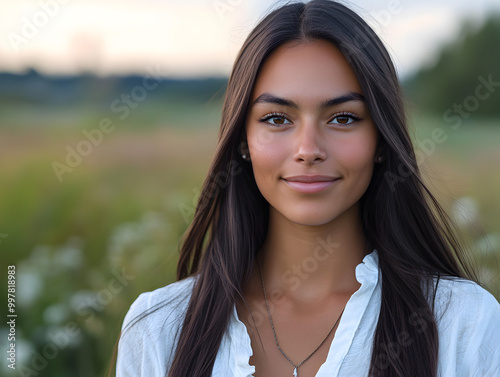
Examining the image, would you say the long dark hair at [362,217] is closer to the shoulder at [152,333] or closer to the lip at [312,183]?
the shoulder at [152,333]

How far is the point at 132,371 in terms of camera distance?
2.14m

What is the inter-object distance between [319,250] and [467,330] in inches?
19.7

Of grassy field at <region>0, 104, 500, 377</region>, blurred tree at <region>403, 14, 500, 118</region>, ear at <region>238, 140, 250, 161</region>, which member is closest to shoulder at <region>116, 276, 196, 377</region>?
ear at <region>238, 140, 250, 161</region>

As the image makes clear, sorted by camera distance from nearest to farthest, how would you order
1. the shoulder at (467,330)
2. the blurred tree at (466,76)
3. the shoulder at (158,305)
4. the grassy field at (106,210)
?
the shoulder at (467,330) → the shoulder at (158,305) → the grassy field at (106,210) → the blurred tree at (466,76)

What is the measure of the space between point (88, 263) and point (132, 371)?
1.71 m

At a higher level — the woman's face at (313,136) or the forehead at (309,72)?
the forehead at (309,72)

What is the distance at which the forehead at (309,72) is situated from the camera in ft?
6.49

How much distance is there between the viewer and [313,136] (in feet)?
6.35

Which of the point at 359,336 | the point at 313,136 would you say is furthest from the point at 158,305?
the point at 313,136

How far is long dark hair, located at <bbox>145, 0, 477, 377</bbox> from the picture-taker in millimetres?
1976

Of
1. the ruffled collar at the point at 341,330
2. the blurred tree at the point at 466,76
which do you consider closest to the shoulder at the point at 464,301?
the ruffled collar at the point at 341,330

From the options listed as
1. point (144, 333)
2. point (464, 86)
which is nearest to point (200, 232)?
point (144, 333)

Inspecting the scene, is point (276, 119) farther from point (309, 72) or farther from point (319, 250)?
point (319, 250)

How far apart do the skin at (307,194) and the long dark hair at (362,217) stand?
49 mm
